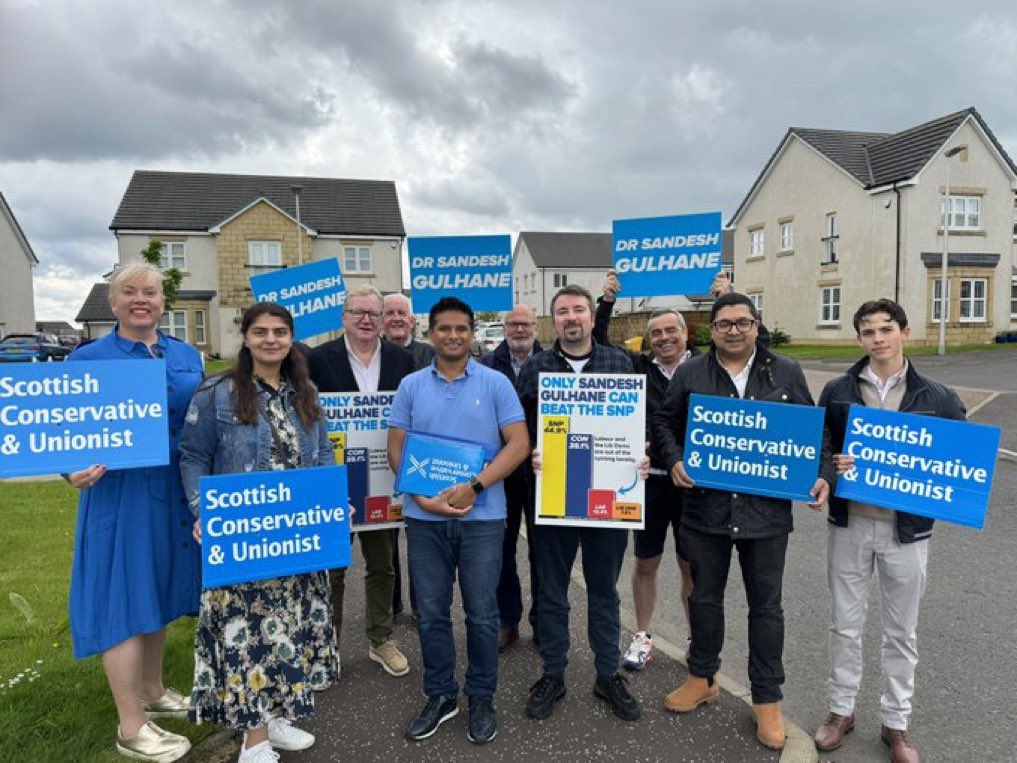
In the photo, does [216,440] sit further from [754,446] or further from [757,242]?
[757,242]

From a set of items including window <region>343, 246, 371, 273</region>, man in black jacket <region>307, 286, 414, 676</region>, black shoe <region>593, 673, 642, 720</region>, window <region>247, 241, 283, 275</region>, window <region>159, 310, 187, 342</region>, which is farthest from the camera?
window <region>343, 246, 371, 273</region>

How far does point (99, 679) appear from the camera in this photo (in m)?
3.91

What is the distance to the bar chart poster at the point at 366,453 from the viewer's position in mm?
4262

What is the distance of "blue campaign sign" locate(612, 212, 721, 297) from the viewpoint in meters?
5.48

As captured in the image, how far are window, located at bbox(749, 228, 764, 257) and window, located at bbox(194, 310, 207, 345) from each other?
31955 mm

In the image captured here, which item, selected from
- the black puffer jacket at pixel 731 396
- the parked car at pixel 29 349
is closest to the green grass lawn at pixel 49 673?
the black puffer jacket at pixel 731 396

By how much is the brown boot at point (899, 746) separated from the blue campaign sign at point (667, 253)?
3.28m

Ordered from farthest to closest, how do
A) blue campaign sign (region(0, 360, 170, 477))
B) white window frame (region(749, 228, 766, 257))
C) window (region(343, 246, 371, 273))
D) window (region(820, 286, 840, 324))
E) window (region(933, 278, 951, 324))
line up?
window (region(343, 246, 371, 273)) < white window frame (region(749, 228, 766, 257)) < window (region(820, 286, 840, 324)) < window (region(933, 278, 951, 324)) < blue campaign sign (region(0, 360, 170, 477))

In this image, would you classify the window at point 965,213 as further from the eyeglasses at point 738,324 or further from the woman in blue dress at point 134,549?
the woman in blue dress at point 134,549

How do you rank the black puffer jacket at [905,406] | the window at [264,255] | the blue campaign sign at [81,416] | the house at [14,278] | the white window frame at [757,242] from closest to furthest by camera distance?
the blue campaign sign at [81,416] < the black puffer jacket at [905,406] < the white window frame at [757,242] < the window at [264,255] < the house at [14,278]

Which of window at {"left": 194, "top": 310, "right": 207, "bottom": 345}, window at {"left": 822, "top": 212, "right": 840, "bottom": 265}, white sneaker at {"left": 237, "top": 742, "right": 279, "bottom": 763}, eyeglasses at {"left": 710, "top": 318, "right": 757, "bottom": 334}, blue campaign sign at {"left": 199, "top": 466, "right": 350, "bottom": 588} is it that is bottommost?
white sneaker at {"left": 237, "top": 742, "right": 279, "bottom": 763}

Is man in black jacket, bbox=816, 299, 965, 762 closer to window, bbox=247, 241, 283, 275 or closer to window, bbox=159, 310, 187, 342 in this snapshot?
window, bbox=247, 241, 283, 275

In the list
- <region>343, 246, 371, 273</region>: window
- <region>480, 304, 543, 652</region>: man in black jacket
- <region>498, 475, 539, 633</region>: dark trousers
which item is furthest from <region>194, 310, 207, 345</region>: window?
<region>498, 475, 539, 633</region>: dark trousers

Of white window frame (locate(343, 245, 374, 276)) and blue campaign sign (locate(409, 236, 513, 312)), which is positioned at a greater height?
white window frame (locate(343, 245, 374, 276))
